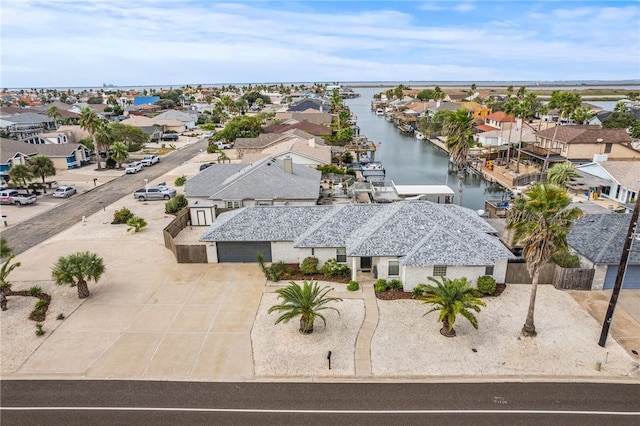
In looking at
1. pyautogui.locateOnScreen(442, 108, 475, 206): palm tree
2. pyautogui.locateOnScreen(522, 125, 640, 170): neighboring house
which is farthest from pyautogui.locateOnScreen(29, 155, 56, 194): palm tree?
pyautogui.locateOnScreen(522, 125, 640, 170): neighboring house

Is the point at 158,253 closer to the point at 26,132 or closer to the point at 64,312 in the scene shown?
the point at 64,312

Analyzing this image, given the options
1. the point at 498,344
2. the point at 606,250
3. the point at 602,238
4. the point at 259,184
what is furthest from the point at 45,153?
the point at 606,250

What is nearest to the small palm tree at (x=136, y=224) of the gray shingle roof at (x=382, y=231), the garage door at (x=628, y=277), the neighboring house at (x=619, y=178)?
the gray shingle roof at (x=382, y=231)

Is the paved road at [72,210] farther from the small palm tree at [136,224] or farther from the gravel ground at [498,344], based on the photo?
the gravel ground at [498,344]

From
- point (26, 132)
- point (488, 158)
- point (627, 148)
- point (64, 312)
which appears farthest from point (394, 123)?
point (64, 312)

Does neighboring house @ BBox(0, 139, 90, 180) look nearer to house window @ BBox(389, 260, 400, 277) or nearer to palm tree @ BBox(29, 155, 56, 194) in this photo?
palm tree @ BBox(29, 155, 56, 194)

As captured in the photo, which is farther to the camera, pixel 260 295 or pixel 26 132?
pixel 26 132
